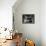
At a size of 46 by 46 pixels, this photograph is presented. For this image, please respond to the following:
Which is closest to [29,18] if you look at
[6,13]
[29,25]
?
[29,25]

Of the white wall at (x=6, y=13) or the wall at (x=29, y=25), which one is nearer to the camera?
the white wall at (x=6, y=13)

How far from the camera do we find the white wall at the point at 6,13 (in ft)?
15.0

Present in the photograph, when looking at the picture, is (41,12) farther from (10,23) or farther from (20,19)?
(10,23)

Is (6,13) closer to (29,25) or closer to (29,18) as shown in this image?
(29,18)

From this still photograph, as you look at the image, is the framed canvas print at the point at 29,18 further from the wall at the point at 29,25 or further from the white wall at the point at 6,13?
the white wall at the point at 6,13

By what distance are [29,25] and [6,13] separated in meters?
1.62

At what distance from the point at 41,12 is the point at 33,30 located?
102cm

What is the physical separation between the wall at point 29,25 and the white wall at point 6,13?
44.7 inches

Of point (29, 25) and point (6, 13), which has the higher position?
point (6, 13)

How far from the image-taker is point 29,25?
5793mm

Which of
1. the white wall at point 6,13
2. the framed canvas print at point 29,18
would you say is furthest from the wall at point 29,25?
the white wall at point 6,13

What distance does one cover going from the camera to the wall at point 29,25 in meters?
5.76

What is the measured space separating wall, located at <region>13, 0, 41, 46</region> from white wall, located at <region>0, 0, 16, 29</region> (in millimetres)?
1135

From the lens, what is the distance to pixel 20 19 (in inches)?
230
